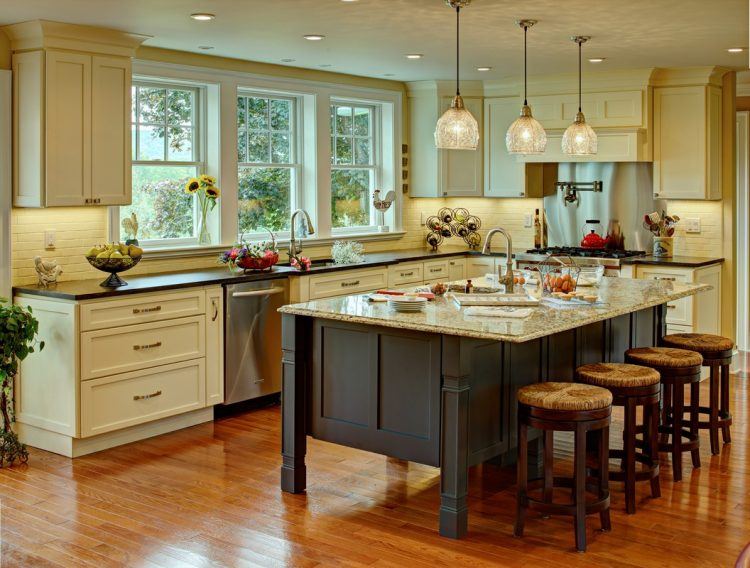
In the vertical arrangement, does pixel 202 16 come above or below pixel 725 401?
above

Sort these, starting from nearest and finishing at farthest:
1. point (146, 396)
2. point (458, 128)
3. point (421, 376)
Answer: point (421, 376) → point (458, 128) → point (146, 396)

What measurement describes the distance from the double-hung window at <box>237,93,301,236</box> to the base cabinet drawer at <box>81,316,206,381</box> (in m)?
1.47

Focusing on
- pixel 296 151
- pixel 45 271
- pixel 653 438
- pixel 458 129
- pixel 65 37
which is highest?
pixel 65 37

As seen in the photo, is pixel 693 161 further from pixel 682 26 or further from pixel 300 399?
pixel 300 399

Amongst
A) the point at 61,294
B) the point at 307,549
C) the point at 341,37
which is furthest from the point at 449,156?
the point at 307,549

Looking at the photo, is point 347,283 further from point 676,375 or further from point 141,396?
point 676,375

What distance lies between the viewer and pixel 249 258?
20.4 ft

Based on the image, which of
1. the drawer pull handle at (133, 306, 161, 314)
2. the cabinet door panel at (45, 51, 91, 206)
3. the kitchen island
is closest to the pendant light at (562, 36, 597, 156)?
the kitchen island

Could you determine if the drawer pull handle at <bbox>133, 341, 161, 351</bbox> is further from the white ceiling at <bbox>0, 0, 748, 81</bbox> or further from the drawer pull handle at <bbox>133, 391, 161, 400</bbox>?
the white ceiling at <bbox>0, 0, 748, 81</bbox>

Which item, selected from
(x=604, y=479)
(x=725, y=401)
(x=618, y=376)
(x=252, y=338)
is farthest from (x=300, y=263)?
(x=604, y=479)

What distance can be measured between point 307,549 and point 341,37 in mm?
3222

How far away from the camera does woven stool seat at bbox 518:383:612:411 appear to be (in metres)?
3.85

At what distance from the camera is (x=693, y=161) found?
7.20m

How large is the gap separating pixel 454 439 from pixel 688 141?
4238mm
